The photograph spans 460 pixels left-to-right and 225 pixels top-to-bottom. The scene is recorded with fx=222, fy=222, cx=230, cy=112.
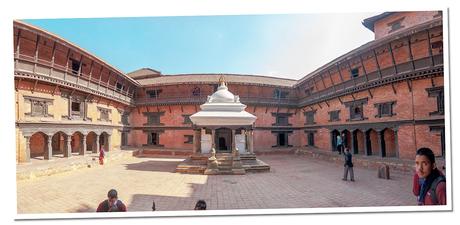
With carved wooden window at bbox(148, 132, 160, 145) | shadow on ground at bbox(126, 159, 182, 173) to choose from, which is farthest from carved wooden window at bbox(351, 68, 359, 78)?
carved wooden window at bbox(148, 132, 160, 145)

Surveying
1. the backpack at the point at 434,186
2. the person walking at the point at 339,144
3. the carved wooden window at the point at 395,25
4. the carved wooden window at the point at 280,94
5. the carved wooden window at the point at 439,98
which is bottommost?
the person walking at the point at 339,144

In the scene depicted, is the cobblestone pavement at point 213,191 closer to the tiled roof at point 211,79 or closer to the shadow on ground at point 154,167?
the shadow on ground at point 154,167

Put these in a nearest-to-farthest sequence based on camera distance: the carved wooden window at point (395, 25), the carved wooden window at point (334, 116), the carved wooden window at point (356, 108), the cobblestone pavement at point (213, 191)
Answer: the cobblestone pavement at point (213, 191)
the carved wooden window at point (356, 108)
the carved wooden window at point (395, 25)
the carved wooden window at point (334, 116)

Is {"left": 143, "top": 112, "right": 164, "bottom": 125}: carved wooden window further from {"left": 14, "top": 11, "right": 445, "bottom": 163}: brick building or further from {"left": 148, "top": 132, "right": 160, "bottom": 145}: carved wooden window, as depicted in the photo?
{"left": 148, "top": 132, "right": 160, "bottom": 145}: carved wooden window

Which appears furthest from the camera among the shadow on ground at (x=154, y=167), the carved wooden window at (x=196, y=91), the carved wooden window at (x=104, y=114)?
the carved wooden window at (x=196, y=91)

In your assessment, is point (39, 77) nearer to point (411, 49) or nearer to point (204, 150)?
point (204, 150)

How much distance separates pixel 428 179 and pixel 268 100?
19.3 m

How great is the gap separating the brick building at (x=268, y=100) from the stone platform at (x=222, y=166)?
303 inches

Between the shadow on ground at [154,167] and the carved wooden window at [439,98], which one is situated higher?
the carved wooden window at [439,98]

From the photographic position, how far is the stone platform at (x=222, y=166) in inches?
453

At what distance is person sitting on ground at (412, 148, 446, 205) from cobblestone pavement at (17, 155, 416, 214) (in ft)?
11.8

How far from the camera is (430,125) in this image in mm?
10695

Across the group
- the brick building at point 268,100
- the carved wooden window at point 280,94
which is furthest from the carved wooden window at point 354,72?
the carved wooden window at point 280,94

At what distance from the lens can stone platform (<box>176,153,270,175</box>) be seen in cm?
1152
